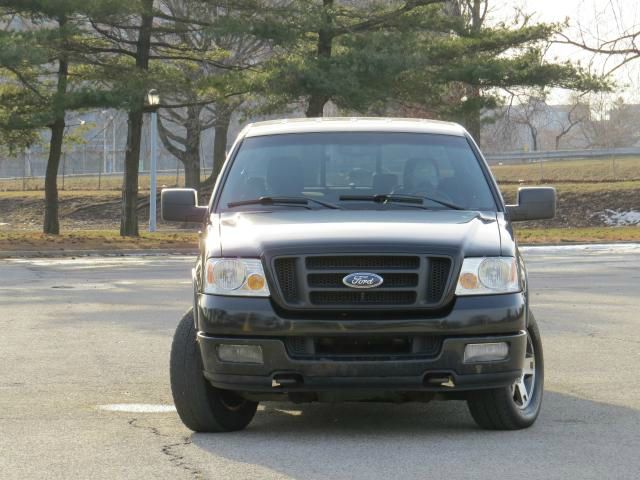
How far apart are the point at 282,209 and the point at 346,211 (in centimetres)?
40

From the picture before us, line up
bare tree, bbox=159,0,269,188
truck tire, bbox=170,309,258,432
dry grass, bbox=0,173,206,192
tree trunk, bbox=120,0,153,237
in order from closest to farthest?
truck tire, bbox=170,309,258,432 → bare tree, bbox=159,0,269,188 → tree trunk, bbox=120,0,153,237 → dry grass, bbox=0,173,206,192

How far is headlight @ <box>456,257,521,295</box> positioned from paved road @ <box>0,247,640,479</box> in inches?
32.9

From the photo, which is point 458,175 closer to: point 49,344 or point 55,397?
point 55,397

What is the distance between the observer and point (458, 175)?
834 centimetres

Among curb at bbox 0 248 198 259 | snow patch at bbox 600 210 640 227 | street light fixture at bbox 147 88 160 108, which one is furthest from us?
snow patch at bbox 600 210 640 227

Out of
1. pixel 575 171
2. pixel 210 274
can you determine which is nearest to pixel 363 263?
pixel 210 274

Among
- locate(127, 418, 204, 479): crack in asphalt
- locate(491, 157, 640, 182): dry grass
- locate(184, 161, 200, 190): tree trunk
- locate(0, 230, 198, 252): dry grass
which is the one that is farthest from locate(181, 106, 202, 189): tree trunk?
locate(127, 418, 204, 479): crack in asphalt

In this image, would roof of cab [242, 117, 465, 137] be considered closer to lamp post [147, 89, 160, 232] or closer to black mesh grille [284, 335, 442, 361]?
black mesh grille [284, 335, 442, 361]

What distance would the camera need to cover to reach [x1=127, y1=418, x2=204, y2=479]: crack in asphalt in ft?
21.3

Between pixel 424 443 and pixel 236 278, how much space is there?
1354mm

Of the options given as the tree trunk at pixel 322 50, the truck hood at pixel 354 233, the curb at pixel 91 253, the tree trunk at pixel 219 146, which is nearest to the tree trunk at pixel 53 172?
the curb at pixel 91 253

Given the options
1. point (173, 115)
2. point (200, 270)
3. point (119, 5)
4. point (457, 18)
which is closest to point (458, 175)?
point (200, 270)

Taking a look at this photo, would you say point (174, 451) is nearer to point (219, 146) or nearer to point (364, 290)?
point (364, 290)

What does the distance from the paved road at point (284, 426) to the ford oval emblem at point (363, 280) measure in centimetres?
87
